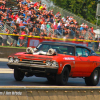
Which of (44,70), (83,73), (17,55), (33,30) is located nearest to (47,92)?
(44,70)

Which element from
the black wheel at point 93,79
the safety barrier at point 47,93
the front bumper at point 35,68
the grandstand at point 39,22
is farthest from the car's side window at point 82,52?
the grandstand at point 39,22

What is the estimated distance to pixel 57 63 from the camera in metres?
8.02

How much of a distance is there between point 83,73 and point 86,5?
40.2 m

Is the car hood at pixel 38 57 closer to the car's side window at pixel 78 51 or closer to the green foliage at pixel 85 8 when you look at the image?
the car's side window at pixel 78 51

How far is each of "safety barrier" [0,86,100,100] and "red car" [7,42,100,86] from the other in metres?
2.22

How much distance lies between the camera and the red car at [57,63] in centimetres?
809

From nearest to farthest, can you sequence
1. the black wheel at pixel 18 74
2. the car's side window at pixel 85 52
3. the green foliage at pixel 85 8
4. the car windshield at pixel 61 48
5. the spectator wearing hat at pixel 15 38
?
the black wheel at pixel 18 74 < the car windshield at pixel 61 48 < the car's side window at pixel 85 52 < the spectator wearing hat at pixel 15 38 < the green foliage at pixel 85 8

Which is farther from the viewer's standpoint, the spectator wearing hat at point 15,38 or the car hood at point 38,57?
the spectator wearing hat at point 15,38

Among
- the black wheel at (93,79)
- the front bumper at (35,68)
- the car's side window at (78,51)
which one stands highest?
the car's side window at (78,51)

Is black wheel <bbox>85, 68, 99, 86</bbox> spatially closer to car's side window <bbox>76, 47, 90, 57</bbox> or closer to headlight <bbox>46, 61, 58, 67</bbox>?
car's side window <bbox>76, 47, 90, 57</bbox>

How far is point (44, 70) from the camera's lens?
8094 mm

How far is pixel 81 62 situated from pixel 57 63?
125 centimetres

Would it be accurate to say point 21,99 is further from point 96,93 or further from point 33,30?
point 33,30

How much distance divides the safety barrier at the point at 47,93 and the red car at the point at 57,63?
2218mm
